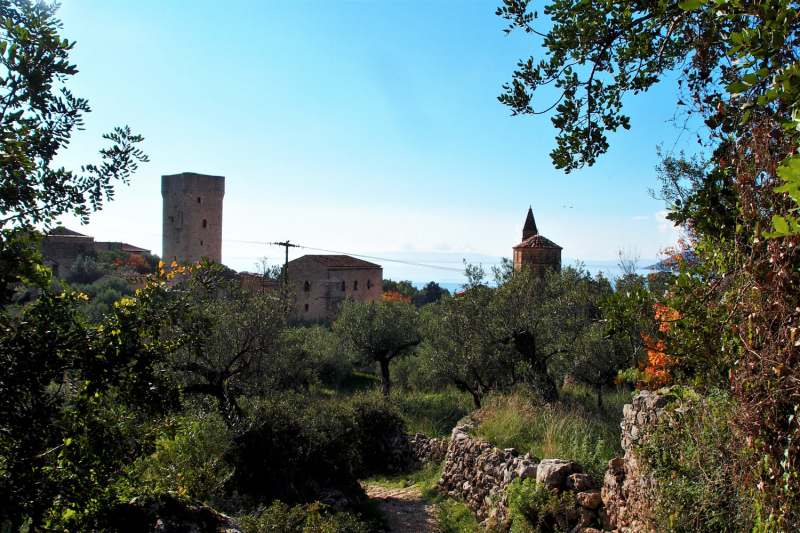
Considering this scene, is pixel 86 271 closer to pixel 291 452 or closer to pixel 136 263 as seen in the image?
pixel 136 263

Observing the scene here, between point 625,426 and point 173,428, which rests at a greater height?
point 173,428

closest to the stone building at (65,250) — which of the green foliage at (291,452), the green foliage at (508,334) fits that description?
the green foliage at (508,334)

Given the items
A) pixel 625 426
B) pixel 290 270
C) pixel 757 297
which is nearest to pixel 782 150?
pixel 757 297

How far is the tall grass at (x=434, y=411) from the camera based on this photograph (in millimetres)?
14609

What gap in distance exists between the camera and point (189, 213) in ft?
116

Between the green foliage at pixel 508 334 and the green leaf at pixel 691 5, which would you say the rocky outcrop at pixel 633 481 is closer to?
the green leaf at pixel 691 5

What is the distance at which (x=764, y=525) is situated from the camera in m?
2.54

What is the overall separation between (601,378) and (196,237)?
30322 millimetres

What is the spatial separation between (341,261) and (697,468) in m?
35.0

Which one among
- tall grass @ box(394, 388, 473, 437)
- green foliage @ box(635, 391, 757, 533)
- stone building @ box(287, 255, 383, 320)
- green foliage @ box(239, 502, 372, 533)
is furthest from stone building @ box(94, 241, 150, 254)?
green foliage @ box(635, 391, 757, 533)

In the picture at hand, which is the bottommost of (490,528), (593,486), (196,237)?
(490,528)

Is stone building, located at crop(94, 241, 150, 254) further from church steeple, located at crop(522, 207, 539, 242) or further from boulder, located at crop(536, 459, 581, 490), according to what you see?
boulder, located at crop(536, 459, 581, 490)

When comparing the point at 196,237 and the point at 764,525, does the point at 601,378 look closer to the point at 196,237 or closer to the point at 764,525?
the point at 764,525

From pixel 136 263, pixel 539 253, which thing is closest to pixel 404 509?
pixel 539 253
